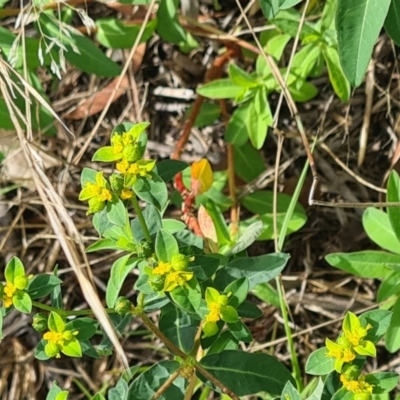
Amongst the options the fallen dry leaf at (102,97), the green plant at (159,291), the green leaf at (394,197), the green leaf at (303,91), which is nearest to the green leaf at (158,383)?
the green plant at (159,291)

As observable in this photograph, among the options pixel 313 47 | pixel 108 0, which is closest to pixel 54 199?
pixel 108 0

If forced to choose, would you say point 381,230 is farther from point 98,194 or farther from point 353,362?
point 98,194

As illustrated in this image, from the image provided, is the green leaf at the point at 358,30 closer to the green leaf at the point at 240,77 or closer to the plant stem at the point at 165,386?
the green leaf at the point at 240,77

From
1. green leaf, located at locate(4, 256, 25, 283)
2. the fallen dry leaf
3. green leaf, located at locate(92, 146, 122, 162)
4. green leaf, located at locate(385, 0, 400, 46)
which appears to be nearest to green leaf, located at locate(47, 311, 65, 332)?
green leaf, located at locate(4, 256, 25, 283)

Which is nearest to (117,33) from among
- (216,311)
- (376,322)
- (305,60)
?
(305,60)

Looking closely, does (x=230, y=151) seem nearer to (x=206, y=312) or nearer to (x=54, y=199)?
(x=54, y=199)

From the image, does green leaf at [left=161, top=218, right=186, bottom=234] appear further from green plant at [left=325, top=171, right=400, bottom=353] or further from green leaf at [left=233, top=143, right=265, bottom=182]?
green leaf at [left=233, top=143, right=265, bottom=182]
